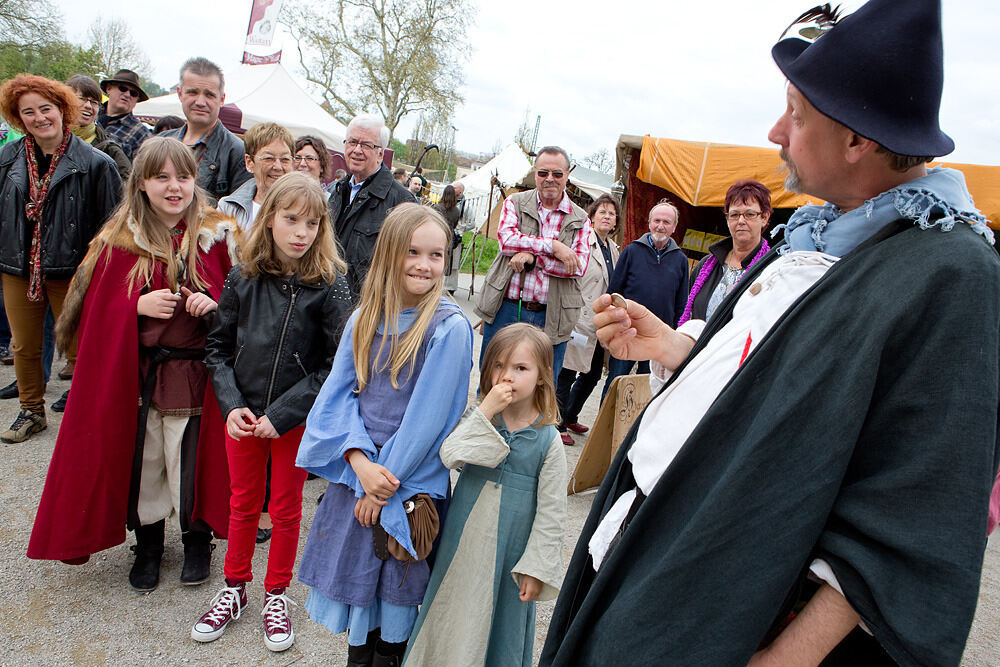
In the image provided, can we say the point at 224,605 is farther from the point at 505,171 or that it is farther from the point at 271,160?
the point at 505,171

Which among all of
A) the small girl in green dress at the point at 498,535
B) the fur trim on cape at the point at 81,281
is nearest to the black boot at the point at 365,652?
the small girl in green dress at the point at 498,535

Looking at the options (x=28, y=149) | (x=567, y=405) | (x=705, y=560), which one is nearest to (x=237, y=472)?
(x=705, y=560)

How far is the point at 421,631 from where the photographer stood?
197 cm

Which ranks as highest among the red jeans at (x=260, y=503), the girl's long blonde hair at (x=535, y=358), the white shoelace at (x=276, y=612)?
the girl's long blonde hair at (x=535, y=358)

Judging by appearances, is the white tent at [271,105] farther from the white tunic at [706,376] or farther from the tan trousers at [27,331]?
the white tunic at [706,376]

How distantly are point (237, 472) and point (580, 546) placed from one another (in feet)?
5.61

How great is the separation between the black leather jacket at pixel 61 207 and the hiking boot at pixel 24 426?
35.6 inches

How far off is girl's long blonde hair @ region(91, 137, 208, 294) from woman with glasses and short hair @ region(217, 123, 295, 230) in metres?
0.73

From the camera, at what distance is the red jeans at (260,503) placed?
2.44 m

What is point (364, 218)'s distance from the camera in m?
3.55

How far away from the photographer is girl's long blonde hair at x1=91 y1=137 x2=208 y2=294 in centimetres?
250

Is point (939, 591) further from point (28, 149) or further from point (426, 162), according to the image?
point (426, 162)

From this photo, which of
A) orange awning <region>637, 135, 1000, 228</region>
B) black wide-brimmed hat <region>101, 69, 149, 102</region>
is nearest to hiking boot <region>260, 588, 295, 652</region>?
black wide-brimmed hat <region>101, 69, 149, 102</region>

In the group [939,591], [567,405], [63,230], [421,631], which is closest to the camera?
[939,591]
